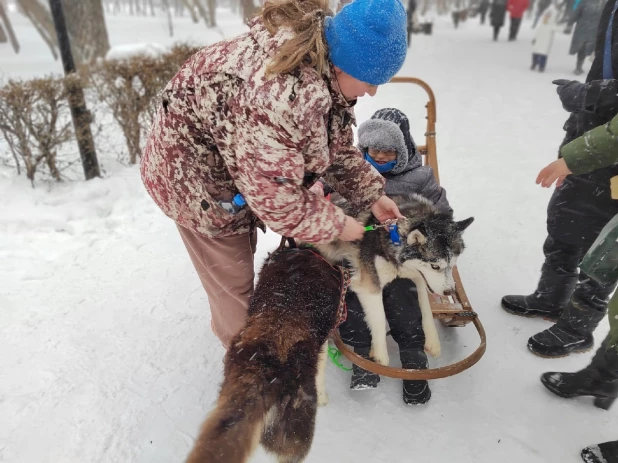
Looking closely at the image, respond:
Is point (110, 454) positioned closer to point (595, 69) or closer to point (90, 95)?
point (595, 69)

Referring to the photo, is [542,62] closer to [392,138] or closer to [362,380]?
[392,138]

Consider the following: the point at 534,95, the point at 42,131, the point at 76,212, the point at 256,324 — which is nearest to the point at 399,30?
the point at 256,324

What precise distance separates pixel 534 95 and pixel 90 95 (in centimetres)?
884

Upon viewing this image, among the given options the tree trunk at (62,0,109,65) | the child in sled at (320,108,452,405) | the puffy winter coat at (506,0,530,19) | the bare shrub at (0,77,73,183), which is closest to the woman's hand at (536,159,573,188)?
the child in sled at (320,108,452,405)

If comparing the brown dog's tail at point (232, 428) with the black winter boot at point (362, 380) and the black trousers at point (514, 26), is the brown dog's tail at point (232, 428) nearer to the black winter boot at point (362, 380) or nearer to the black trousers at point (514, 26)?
the black winter boot at point (362, 380)

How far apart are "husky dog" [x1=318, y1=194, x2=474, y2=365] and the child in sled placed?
10 cm

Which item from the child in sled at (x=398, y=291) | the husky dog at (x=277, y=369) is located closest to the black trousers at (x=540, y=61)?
the child in sled at (x=398, y=291)

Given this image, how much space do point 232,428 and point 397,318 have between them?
1.45 m

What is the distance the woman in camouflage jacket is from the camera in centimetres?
147

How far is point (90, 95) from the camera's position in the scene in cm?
545

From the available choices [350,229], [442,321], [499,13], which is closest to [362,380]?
[442,321]

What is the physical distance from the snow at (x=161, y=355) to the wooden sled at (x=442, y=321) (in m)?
0.31

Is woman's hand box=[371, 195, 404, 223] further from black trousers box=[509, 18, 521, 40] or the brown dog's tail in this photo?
black trousers box=[509, 18, 521, 40]

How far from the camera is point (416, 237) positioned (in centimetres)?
232
